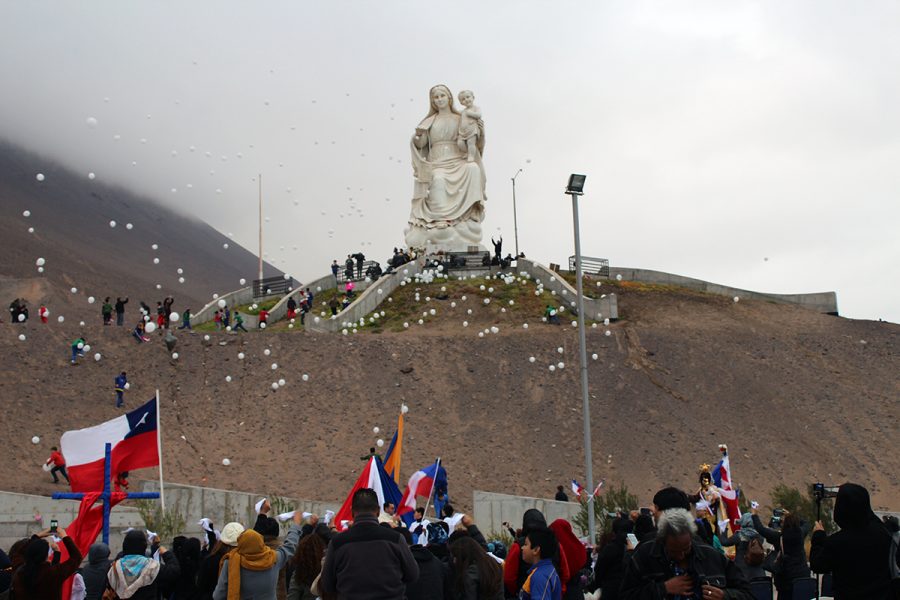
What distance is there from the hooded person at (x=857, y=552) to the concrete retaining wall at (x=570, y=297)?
1083 inches

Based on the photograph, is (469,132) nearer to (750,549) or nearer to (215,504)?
(215,504)

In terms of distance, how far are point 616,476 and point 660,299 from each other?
1257 centimetres

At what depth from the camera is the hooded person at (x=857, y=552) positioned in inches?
263

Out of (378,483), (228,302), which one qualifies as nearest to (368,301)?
(228,302)

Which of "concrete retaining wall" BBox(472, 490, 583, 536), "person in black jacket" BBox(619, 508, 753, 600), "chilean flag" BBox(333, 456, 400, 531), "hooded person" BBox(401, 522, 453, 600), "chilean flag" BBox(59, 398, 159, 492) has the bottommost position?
"concrete retaining wall" BBox(472, 490, 583, 536)

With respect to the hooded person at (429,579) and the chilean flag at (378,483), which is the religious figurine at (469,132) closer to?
the chilean flag at (378,483)

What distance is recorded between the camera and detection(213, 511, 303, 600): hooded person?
24.8 feet

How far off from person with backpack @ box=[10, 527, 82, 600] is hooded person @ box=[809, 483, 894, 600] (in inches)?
190

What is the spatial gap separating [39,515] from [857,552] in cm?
1460

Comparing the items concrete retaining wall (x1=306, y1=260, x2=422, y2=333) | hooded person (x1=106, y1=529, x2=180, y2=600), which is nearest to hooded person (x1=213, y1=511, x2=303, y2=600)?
hooded person (x1=106, y1=529, x2=180, y2=600)

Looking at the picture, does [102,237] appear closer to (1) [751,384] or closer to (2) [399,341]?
(2) [399,341]

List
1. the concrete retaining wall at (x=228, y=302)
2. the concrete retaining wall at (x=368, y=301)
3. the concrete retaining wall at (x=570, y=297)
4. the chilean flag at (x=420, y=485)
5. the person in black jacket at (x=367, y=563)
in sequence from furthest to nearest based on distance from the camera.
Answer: the concrete retaining wall at (x=228, y=302)
the concrete retaining wall at (x=570, y=297)
the concrete retaining wall at (x=368, y=301)
the chilean flag at (x=420, y=485)
the person in black jacket at (x=367, y=563)

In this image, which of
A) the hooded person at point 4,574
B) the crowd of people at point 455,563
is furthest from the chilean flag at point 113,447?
the hooded person at point 4,574

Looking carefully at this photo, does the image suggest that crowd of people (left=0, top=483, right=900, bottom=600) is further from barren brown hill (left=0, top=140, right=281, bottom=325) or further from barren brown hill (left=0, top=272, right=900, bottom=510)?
barren brown hill (left=0, top=140, right=281, bottom=325)
